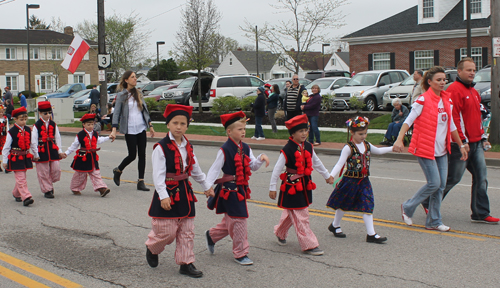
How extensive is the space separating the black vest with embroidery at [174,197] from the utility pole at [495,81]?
403 inches

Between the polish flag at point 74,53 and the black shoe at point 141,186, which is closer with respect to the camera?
the black shoe at point 141,186

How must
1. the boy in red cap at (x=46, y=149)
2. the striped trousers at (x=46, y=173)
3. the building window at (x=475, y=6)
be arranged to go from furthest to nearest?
the building window at (x=475, y=6) < the striped trousers at (x=46, y=173) < the boy in red cap at (x=46, y=149)

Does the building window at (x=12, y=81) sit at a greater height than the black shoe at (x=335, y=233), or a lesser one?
greater

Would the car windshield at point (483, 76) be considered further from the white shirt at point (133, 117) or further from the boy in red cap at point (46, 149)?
the boy in red cap at point (46, 149)

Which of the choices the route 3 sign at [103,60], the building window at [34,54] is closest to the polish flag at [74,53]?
the route 3 sign at [103,60]

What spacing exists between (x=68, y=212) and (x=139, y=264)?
2.76 m

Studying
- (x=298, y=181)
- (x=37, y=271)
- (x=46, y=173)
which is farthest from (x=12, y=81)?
(x=298, y=181)

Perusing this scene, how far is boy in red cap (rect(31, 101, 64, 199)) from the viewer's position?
27.5 ft

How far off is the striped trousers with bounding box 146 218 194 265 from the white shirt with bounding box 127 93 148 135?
4235 millimetres

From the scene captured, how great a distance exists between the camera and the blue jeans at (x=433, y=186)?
6.09 m

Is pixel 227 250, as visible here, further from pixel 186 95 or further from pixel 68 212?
pixel 186 95

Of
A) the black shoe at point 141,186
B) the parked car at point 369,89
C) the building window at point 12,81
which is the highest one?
the building window at point 12,81

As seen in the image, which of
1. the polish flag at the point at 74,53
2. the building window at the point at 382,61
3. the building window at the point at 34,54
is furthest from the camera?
the building window at the point at 34,54

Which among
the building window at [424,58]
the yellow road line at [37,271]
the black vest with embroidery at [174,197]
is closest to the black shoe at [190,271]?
the black vest with embroidery at [174,197]
